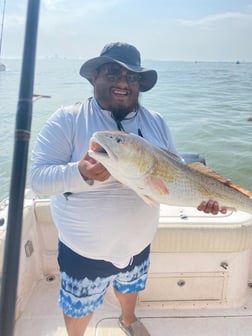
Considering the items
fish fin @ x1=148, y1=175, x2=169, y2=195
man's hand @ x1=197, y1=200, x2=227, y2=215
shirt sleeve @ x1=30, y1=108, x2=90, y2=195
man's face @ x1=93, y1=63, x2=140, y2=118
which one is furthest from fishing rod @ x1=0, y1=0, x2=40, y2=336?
man's hand @ x1=197, y1=200, x2=227, y2=215

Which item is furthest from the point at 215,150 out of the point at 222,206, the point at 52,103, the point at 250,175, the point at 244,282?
the point at 52,103

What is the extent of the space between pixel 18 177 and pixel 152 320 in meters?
1.94

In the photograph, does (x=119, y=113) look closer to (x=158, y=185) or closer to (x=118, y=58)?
(x=118, y=58)

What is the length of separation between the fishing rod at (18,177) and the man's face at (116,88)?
1.59ft

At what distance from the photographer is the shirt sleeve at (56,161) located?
1.56 meters

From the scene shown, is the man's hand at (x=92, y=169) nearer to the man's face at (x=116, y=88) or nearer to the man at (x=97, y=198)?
the man at (x=97, y=198)

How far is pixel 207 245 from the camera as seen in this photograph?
260cm

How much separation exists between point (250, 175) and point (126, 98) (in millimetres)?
8162

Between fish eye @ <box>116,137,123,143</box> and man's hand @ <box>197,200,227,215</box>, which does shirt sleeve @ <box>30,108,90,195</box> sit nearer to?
fish eye @ <box>116,137,123,143</box>

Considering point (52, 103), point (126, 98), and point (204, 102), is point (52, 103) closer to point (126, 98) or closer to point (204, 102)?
point (204, 102)

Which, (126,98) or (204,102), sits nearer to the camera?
(126,98)

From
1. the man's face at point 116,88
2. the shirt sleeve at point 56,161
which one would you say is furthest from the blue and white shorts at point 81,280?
the man's face at point 116,88

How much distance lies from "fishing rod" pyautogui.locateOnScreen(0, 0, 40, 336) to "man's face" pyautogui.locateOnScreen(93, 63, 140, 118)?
484mm

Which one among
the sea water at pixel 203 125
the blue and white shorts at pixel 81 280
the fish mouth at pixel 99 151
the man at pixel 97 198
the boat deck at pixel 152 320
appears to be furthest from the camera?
the sea water at pixel 203 125
